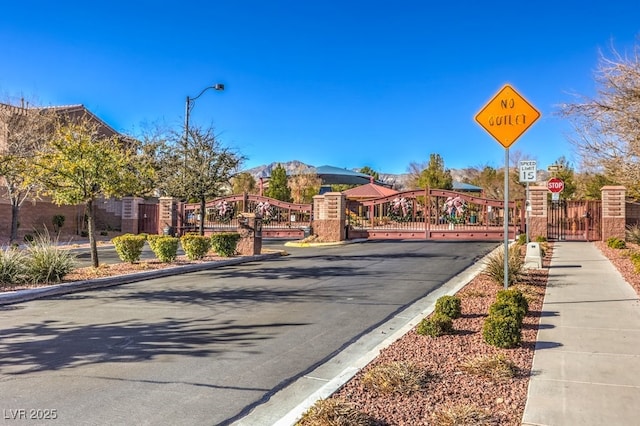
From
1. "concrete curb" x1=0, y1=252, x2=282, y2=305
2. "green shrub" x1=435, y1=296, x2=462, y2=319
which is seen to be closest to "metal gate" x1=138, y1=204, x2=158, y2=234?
"concrete curb" x1=0, y1=252, x2=282, y2=305

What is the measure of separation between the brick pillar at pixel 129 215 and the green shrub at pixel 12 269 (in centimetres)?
1975

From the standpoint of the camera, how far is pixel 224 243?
16484mm

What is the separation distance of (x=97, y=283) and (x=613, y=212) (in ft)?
70.6

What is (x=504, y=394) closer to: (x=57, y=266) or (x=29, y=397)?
(x=29, y=397)

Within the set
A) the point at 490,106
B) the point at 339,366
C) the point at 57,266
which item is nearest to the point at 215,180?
the point at 57,266

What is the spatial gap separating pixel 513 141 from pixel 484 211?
19863 mm

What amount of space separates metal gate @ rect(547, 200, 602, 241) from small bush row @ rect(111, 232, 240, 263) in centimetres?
1593

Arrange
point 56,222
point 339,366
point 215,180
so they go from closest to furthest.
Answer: point 339,366
point 215,180
point 56,222

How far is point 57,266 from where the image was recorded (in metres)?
11.1

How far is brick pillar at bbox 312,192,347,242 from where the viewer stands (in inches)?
1008

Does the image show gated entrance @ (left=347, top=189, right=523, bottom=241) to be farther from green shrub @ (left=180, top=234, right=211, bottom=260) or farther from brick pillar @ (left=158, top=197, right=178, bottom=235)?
green shrub @ (left=180, top=234, right=211, bottom=260)

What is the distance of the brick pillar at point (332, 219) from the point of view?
25.6 metres

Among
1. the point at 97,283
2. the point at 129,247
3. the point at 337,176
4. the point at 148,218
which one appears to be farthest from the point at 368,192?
the point at 97,283

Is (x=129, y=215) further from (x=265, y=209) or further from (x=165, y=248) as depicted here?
(x=165, y=248)
